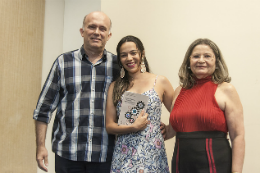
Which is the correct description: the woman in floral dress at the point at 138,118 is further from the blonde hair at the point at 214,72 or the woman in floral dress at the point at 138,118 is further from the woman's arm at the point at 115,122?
the blonde hair at the point at 214,72

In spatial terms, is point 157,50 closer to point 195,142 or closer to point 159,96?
point 159,96

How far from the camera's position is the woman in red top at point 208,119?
144 cm

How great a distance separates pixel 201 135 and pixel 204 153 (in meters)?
0.10

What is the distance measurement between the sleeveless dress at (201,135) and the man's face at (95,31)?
31.1 inches

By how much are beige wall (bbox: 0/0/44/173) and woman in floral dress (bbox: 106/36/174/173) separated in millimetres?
1203

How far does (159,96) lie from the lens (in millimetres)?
1778

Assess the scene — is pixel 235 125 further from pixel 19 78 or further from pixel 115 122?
pixel 19 78

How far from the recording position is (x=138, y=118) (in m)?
1.69

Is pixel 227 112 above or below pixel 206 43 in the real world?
below

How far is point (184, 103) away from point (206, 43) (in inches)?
15.8

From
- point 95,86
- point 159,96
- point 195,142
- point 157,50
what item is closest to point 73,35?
point 157,50

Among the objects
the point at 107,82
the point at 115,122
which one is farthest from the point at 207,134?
the point at 107,82

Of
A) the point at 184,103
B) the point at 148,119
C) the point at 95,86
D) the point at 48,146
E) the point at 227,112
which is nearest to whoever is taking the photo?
the point at 227,112

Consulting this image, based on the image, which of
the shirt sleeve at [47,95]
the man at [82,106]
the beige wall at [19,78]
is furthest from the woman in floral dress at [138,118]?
the beige wall at [19,78]
